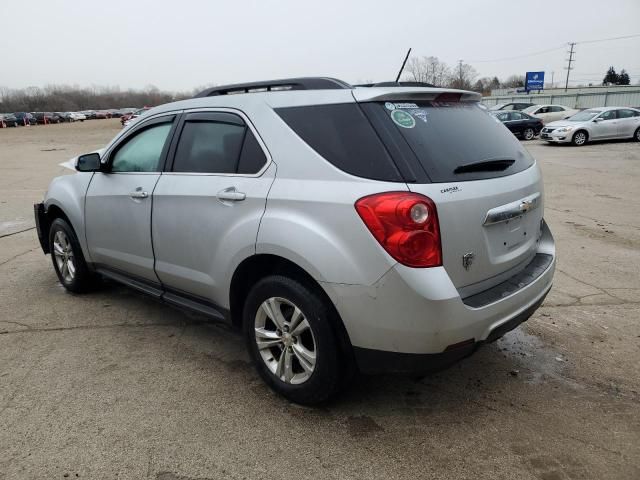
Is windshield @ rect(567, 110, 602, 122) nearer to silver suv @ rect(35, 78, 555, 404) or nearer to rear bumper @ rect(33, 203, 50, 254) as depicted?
silver suv @ rect(35, 78, 555, 404)

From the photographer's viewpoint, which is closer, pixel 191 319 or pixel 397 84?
pixel 397 84

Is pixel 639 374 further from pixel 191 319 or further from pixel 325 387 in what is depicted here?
pixel 191 319

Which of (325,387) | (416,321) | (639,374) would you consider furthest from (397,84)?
(639,374)

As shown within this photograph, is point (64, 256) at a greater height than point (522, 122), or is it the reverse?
point (64, 256)

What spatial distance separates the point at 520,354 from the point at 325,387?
1604mm

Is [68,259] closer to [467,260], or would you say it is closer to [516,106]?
[467,260]

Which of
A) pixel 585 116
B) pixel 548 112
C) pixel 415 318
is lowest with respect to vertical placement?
pixel 548 112

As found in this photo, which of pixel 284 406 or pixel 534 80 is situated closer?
pixel 284 406

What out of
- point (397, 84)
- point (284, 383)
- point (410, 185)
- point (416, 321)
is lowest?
point (284, 383)

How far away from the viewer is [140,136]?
402cm

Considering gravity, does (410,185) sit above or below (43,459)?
above

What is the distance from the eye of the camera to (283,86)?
10.3 feet

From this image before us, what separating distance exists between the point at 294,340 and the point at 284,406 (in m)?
0.44

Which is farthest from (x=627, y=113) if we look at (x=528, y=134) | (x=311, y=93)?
(x=311, y=93)
